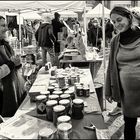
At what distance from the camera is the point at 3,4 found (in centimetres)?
386

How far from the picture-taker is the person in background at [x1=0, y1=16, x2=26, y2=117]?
107 inches

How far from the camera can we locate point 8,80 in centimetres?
280

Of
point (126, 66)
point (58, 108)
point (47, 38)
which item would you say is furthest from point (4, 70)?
point (47, 38)

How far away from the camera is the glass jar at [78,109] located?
71.1 inches

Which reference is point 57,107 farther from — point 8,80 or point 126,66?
point 8,80

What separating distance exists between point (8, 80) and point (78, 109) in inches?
50.4

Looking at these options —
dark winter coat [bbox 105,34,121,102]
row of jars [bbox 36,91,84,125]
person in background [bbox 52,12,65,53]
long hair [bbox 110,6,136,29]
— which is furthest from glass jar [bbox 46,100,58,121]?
person in background [bbox 52,12,65,53]

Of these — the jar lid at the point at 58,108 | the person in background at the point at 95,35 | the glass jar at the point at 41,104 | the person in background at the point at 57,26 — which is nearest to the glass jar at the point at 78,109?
the jar lid at the point at 58,108

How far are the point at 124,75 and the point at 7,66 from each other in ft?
4.34

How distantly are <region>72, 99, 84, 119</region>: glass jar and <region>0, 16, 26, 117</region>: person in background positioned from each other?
3.74 feet

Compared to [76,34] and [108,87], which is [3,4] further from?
[108,87]

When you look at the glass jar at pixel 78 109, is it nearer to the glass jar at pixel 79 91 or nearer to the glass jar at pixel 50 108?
the glass jar at pixel 50 108

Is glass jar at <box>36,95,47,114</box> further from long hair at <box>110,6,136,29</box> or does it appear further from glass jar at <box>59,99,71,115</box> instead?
long hair at <box>110,6,136,29</box>

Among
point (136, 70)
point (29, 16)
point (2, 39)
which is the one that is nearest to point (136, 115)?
point (136, 70)
